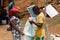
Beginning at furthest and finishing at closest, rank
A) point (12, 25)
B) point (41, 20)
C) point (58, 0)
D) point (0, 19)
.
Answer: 1. point (58, 0)
2. point (0, 19)
3. point (12, 25)
4. point (41, 20)

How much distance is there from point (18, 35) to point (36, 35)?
0.83 metres

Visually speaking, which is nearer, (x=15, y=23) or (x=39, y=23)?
(x=39, y=23)

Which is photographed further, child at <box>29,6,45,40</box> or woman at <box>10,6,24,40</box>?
woman at <box>10,6,24,40</box>

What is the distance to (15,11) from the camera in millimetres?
7281

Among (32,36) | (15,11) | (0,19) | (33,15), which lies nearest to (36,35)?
(32,36)

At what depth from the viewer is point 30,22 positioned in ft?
21.6

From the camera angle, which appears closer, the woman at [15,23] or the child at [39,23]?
the child at [39,23]

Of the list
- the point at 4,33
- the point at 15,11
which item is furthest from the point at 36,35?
the point at 4,33

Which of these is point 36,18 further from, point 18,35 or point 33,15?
point 18,35

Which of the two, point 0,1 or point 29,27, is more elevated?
point 0,1

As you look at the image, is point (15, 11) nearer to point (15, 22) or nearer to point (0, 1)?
point (15, 22)

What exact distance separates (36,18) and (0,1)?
377 inches

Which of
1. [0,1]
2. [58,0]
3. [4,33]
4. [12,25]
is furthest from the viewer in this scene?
[58,0]

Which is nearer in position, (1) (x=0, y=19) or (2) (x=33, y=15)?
(2) (x=33, y=15)
